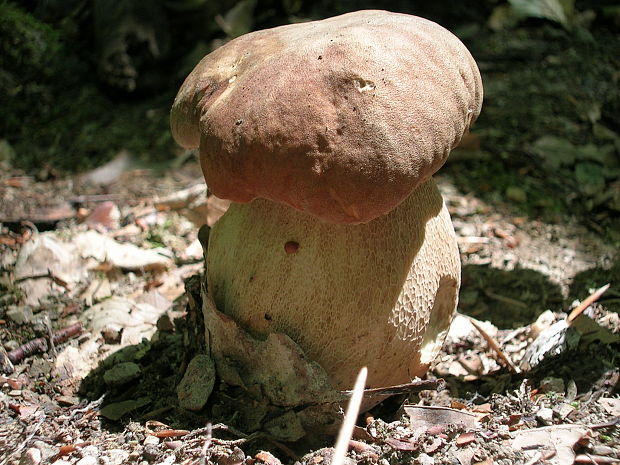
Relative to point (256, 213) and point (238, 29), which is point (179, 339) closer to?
point (256, 213)

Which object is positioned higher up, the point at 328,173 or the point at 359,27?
the point at 359,27

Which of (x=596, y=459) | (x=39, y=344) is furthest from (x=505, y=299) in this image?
(x=39, y=344)

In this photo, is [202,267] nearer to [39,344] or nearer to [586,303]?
[39,344]

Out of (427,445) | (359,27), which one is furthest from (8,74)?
(427,445)

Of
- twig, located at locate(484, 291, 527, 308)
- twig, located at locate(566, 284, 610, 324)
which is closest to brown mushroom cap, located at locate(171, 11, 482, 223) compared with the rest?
twig, located at locate(566, 284, 610, 324)

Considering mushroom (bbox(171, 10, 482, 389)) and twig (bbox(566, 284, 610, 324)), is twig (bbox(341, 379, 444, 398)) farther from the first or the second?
twig (bbox(566, 284, 610, 324))
